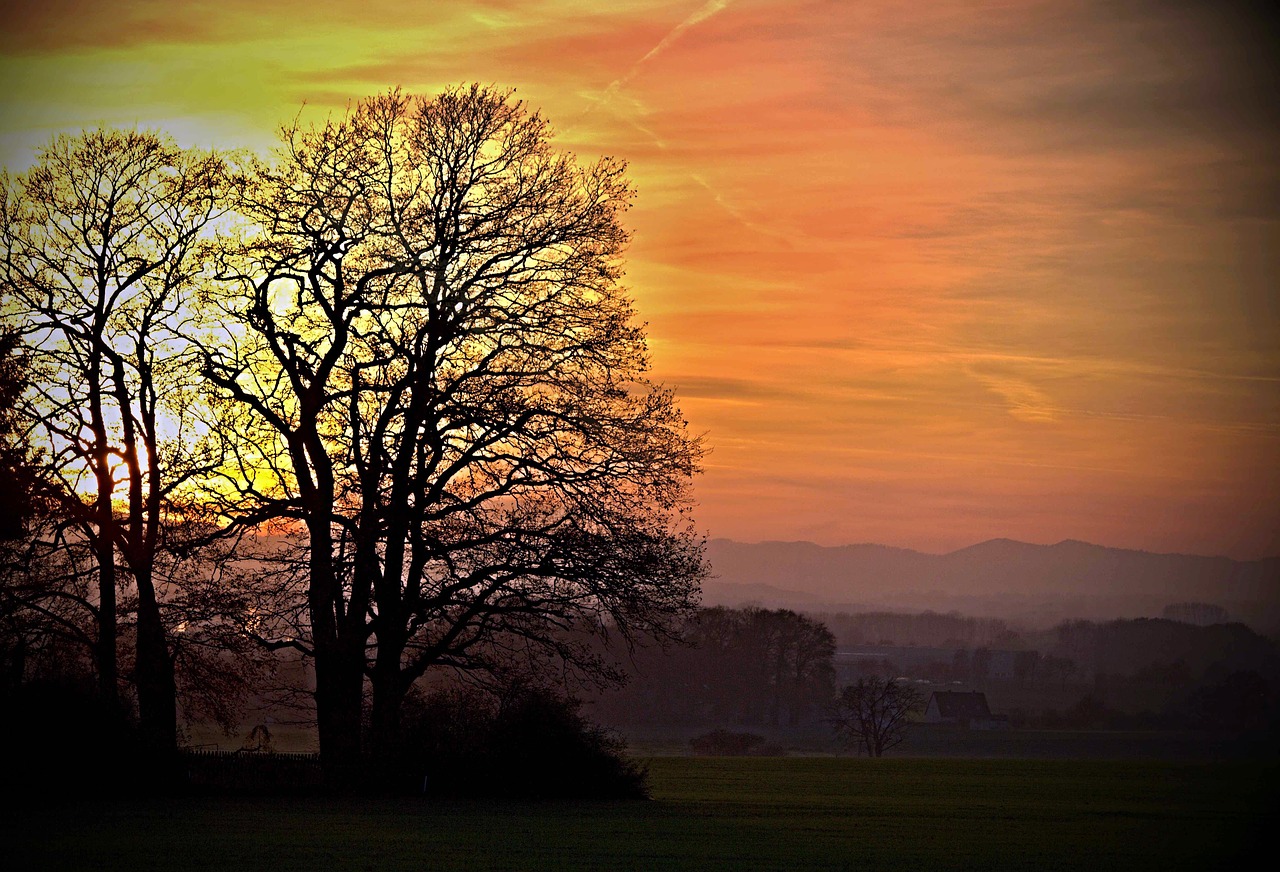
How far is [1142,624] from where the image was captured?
10650 centimetres

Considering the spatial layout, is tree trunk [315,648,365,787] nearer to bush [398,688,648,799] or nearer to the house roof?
bush [398,688,648,799]

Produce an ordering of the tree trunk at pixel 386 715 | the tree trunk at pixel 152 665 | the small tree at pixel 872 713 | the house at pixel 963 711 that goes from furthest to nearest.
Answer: the house at pixel 963 711 < the small tree at pixel 872 713 < the tree trunk at pixel 152 665 < the tree trunk at pixel 386 715

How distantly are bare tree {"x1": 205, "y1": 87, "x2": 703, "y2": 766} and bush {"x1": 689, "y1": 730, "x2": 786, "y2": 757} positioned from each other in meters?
45.2

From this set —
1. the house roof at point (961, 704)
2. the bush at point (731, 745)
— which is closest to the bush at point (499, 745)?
the bush at point (731, 745)

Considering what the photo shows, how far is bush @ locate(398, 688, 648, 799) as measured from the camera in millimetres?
27438

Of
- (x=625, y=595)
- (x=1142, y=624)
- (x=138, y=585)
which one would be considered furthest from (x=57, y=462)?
(x=1142, y=624)

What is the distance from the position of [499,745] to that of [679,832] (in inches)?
235

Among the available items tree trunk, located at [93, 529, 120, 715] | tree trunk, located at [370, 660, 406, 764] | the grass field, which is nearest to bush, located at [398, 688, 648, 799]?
tree trunk, located at [370, 660, 406, 764]

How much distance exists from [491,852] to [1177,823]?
646 inches

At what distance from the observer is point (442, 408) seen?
26.7 m

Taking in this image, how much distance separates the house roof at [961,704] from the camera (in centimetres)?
10444

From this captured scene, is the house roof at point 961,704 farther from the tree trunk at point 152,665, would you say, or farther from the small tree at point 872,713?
the tree trunk at point 152,665

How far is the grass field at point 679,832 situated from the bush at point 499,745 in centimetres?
105

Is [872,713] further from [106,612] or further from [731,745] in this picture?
[106,612]
